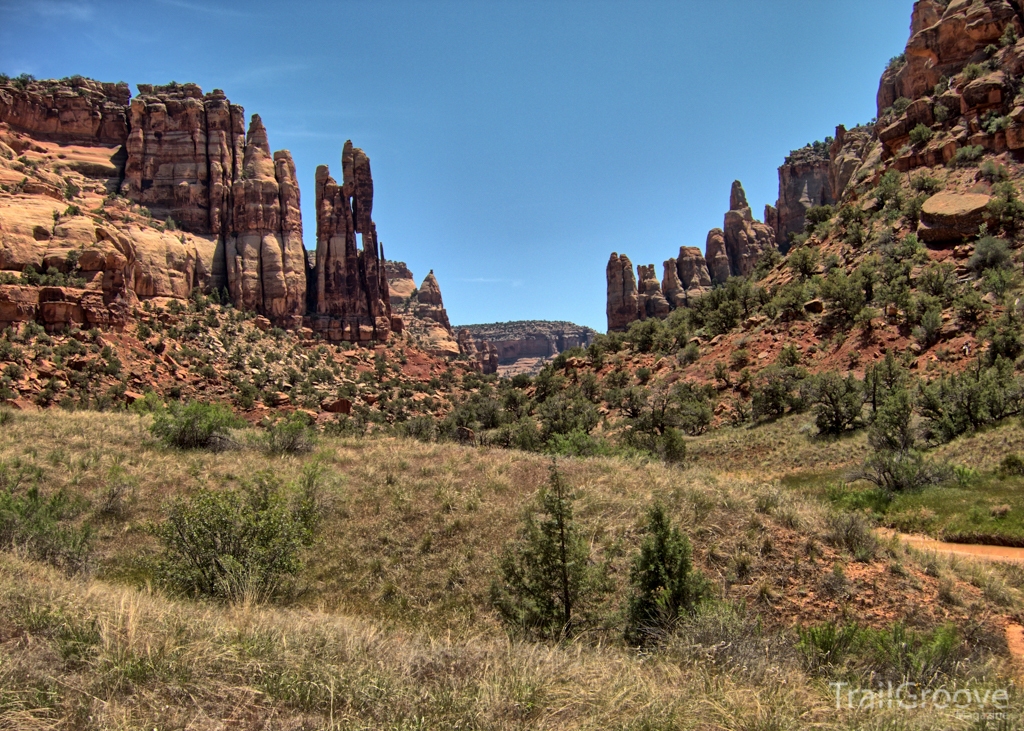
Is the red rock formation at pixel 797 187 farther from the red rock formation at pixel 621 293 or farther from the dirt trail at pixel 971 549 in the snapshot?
the dirt trail at pixel 971 549

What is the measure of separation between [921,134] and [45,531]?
48.3 metres

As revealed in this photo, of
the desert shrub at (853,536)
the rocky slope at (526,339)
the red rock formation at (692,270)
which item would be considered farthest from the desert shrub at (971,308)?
the rocky slope at (526,339)

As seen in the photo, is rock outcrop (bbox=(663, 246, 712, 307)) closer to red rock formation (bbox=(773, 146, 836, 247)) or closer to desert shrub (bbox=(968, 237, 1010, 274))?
red rock formation (bbox=(773, 146, 836, 247))

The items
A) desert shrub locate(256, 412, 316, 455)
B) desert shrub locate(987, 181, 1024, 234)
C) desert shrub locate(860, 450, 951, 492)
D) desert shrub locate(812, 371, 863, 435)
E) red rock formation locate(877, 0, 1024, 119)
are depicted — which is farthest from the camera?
red rock formation locate(877, 0, 1024, 119)

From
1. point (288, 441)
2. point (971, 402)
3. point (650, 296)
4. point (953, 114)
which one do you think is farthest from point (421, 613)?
point (650, 296)

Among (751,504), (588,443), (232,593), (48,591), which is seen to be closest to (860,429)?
(588,443)

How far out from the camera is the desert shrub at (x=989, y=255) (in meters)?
28.0

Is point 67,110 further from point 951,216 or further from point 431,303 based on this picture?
point 951,216

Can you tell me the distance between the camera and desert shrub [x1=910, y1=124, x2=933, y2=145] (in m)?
38.2

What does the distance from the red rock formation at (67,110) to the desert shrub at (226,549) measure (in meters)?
68.6

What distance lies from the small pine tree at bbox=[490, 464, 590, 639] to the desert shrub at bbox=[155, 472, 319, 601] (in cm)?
327

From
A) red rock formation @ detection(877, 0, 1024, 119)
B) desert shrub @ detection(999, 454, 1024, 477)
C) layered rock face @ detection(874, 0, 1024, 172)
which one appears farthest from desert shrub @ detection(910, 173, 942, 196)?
desert shrub @ detection(999, 454, 1024, 477)

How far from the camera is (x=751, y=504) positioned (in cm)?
1097

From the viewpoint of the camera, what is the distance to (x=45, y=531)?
366 inches
